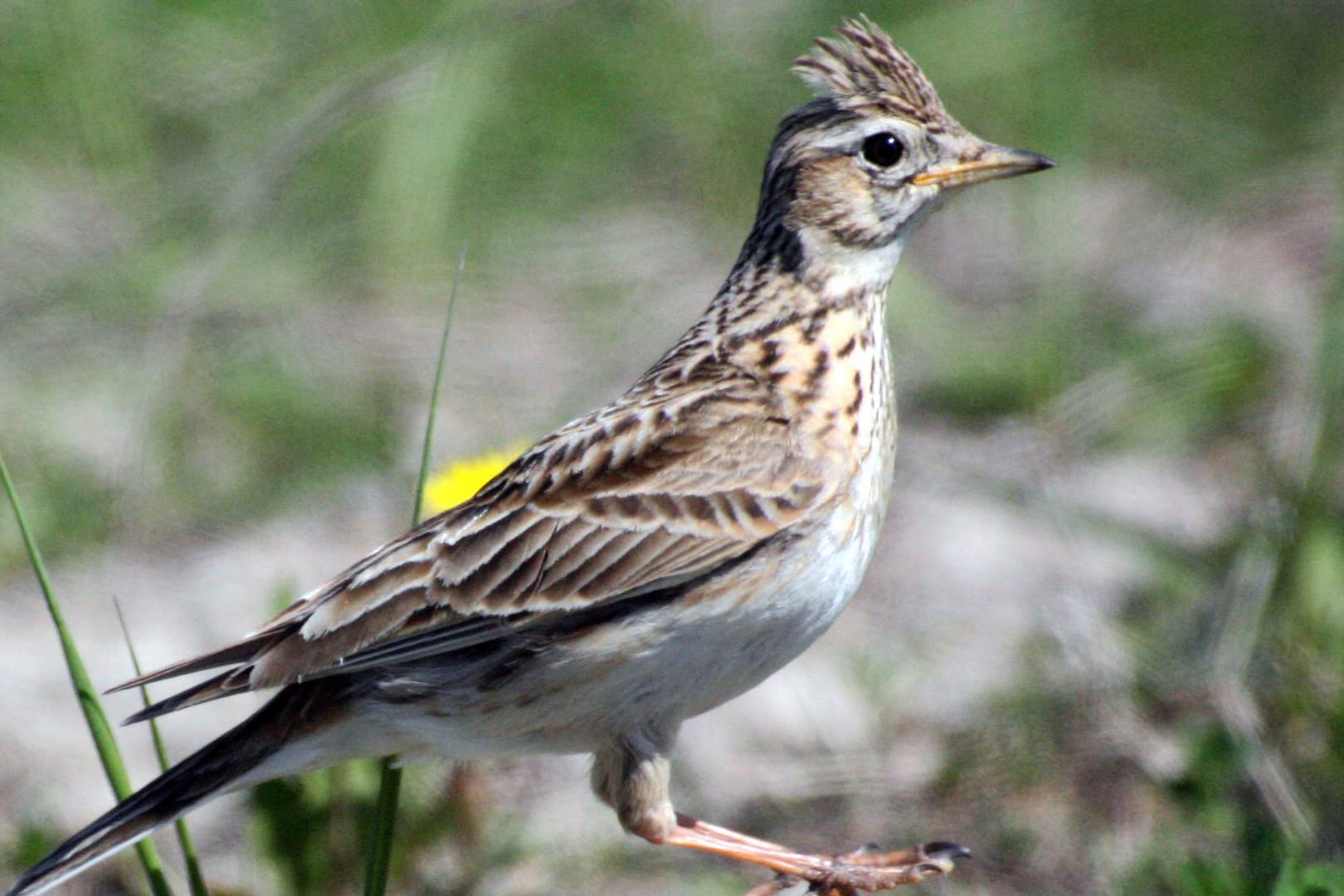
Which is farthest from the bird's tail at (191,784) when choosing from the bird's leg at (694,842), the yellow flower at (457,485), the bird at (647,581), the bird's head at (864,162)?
the bird's head at (864,162)

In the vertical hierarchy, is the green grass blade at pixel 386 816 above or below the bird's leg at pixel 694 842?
above

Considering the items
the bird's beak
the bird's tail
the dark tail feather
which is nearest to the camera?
the dark tail feather

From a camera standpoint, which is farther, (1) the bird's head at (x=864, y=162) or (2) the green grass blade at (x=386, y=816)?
(1) the bird's head at (x=864, y=162)

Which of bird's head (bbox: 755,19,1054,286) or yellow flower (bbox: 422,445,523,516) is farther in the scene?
yellow flower (bbox: 422,445,523,516)

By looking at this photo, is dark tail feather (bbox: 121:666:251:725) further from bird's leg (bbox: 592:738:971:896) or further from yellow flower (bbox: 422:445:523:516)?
yellow flower (bbox: 422:445:523:516)

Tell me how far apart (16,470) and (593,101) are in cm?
302

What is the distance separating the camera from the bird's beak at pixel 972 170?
13.2 feet

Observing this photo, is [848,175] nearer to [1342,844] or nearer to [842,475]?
[842,475]

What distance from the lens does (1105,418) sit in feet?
21.8

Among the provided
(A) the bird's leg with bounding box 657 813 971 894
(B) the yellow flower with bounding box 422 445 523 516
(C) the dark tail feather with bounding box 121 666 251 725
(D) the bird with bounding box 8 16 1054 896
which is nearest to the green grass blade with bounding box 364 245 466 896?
(D) the bird with bounding box 8 16 1054 896

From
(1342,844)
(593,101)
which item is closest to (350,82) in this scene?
Answer: (593,101)

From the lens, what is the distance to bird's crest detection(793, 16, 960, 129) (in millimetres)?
4070

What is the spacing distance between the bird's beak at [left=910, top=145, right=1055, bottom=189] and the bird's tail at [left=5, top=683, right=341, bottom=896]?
1689 millimetres

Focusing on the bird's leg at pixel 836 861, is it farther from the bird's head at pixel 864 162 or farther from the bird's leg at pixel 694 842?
the bird's head at pixel 864 162
